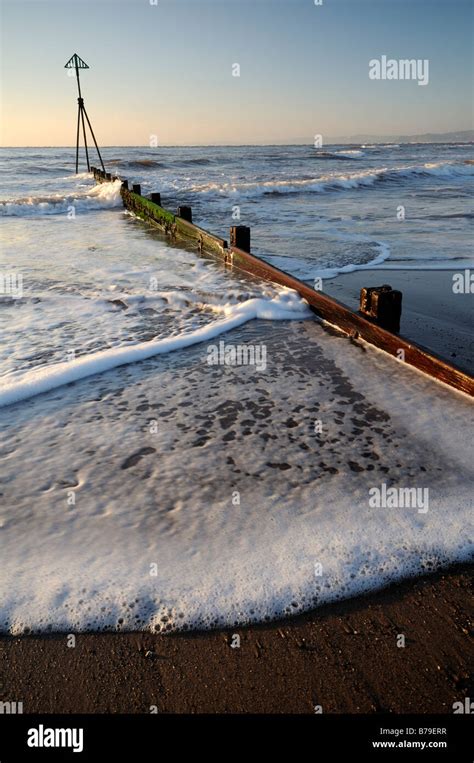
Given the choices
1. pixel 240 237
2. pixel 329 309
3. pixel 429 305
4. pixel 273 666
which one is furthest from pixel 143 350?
pixel 240 237

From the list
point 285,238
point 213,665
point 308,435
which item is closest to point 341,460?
point 308,435

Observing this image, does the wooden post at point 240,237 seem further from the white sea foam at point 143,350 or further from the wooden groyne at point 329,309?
the white sea foam at point 143,350

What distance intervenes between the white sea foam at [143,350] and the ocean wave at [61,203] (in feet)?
39.3

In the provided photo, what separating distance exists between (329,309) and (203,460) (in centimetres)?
289

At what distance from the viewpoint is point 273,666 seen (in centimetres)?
182

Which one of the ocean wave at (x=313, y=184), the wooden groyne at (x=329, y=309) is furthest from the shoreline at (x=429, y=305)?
the ocean wave at (x=313, y=184)

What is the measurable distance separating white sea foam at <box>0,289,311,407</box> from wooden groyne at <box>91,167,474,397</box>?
0.26 metres

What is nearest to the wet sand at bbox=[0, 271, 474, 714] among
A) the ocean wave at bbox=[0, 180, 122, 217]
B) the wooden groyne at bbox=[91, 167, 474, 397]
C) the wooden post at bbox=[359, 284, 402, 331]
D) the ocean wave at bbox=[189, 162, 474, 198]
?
the wooden groyne at bbox=[91, 167, 474, 397]

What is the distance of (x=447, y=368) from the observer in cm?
380

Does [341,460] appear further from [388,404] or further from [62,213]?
[62,213]

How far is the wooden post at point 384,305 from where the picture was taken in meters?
4.43

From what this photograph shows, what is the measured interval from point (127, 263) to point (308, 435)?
6.21 meters

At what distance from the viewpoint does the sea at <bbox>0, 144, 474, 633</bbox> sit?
217 cm

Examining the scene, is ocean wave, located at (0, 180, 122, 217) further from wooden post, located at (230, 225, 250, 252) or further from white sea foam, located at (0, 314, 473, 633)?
white sea foam, located at (0, 314, 473, 633)
